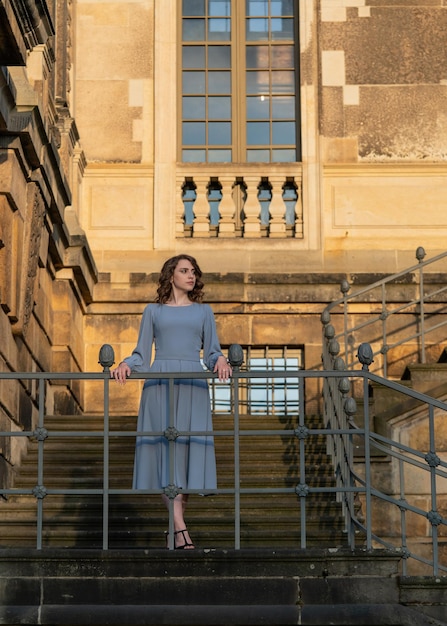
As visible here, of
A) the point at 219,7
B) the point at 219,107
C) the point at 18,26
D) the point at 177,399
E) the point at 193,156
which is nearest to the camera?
the point at 177,399

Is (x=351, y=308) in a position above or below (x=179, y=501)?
above

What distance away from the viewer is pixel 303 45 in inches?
679

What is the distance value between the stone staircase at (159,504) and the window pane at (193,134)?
15.2 feet

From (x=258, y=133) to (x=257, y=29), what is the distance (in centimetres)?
118

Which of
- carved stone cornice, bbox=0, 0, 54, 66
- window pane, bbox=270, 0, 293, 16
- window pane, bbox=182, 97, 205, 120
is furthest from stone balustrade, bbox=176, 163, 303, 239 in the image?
carved stone cornice, bbox=0, 0, 54, 66

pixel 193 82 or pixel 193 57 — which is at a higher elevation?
pixel 193 57

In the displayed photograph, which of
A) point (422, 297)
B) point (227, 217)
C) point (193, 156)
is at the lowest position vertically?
point (422, 297)

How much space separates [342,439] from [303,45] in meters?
7.38

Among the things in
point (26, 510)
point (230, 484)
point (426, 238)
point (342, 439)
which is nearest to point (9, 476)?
point (26, 510)

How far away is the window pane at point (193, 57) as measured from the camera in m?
17.5

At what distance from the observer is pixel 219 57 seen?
17.5 metres

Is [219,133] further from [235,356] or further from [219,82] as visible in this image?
[235,356]

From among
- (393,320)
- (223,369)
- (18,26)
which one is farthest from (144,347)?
(393,320)

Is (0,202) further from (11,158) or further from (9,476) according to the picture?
(9,476)
